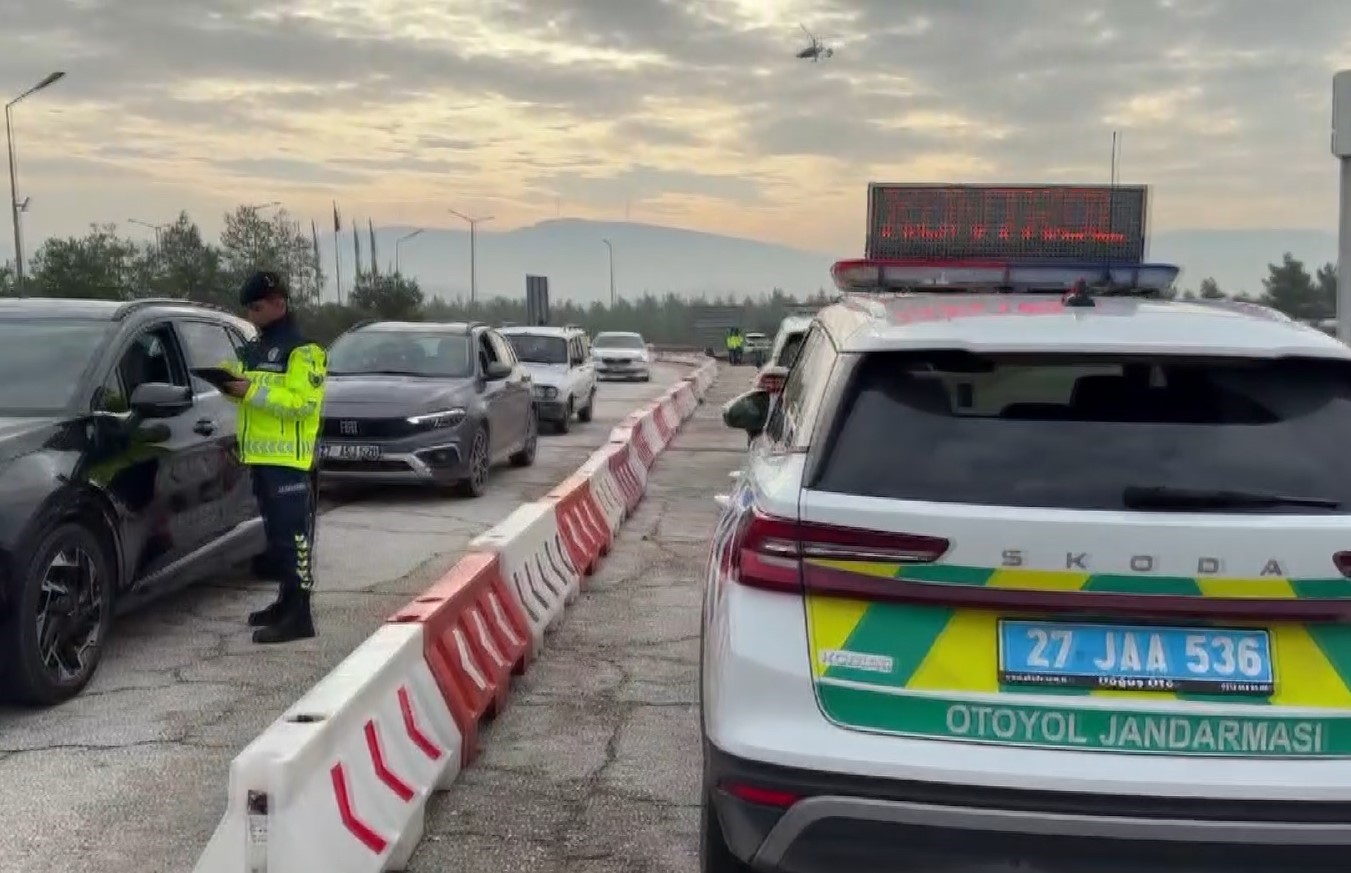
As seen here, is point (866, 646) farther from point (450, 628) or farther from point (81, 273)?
point (81, 273)

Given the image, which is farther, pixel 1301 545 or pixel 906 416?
pixel 906 416

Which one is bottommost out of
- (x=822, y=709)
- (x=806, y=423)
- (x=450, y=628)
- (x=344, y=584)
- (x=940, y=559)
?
(x=344, y=584)

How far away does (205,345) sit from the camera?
7.41m

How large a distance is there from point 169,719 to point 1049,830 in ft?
13.0

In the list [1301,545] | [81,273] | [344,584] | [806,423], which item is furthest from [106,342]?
[81,273]

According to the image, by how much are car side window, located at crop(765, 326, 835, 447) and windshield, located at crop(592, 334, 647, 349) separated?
32289 mm

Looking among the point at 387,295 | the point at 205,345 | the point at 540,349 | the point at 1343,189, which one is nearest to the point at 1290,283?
the point at 387,295

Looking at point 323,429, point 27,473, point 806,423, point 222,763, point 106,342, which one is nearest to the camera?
point 806,423

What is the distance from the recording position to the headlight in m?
11.6

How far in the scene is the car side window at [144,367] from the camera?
6.20 m

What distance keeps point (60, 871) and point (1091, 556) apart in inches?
123

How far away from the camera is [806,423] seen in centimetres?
335

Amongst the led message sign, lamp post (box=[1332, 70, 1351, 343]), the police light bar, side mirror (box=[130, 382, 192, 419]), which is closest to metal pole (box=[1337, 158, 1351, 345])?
lamp post (box=[1332, 70, 1351, 343])

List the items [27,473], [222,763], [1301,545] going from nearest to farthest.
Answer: [1301,545]
[222,763]
[27,473]
